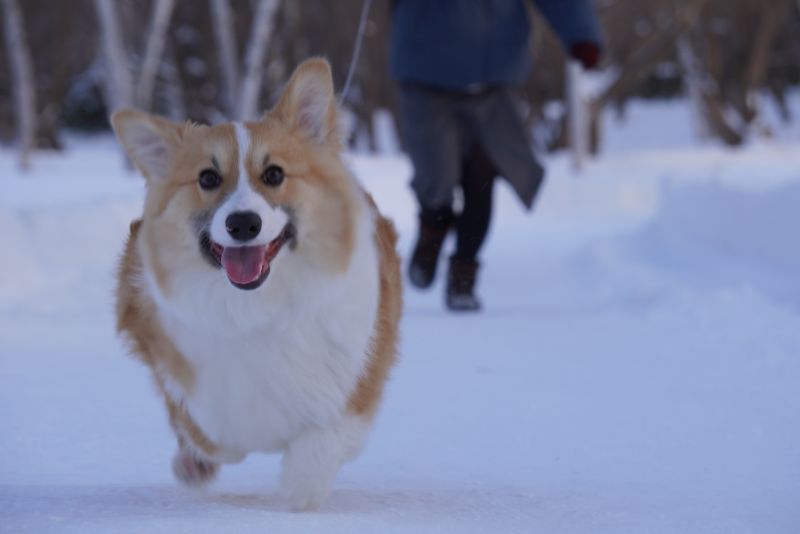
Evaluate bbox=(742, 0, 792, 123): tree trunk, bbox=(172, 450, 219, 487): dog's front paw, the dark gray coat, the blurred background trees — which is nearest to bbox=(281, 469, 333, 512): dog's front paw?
bbox=(172, 450, 219, 487): dog's front paw

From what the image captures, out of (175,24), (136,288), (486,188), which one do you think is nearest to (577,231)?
(486,188)

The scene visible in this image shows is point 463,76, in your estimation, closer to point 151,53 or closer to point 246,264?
point 246,264

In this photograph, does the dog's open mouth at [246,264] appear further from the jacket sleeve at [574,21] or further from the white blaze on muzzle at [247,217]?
the jacket sleeve at [574,21]

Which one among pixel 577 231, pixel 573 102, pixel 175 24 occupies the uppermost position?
pixel 577 231

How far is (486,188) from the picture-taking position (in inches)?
250

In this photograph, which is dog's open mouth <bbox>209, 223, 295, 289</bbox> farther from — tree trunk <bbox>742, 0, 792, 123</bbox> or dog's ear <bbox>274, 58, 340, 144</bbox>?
tree trunk <bbox>742, 0, 792, 123</bbox>

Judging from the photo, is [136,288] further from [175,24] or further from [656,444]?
[175,24]

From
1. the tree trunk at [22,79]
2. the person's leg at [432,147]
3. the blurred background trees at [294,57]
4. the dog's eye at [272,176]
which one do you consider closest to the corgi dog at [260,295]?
the dog's eye at [272,176]

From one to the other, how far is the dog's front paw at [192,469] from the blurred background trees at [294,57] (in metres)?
12.1

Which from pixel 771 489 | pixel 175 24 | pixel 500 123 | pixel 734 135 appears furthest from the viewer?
pixel 175 24

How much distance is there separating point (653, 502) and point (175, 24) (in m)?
23.7

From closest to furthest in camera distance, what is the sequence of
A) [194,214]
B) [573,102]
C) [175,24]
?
[194,214], [573,102], [175,24]

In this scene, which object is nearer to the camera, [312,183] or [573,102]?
[312,183]

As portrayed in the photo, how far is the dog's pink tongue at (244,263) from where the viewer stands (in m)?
2.74
